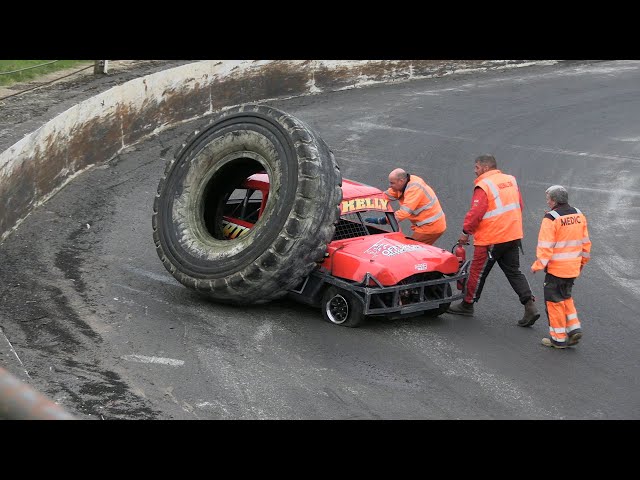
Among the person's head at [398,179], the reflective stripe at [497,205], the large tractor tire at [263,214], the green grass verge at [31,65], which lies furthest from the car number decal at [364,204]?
the green grass verge at [31,65]

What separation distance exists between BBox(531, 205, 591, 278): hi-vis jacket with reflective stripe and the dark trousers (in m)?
0.66

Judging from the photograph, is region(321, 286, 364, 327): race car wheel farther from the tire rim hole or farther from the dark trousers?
the tire rim hole

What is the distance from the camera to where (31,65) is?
1817 centimetres

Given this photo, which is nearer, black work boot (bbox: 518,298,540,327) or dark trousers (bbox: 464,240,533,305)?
black work boot (bbox: 518,298,540,327)

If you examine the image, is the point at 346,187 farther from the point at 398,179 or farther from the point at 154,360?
the point at 154,360

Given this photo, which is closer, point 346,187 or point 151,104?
point 346,187

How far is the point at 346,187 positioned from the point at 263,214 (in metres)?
1.28

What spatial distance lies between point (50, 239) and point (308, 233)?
13.8 feet

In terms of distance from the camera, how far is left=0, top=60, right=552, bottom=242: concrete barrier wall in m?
12.6

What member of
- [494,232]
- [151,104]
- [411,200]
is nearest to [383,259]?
[411,200]

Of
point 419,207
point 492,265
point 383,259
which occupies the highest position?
point 419,207

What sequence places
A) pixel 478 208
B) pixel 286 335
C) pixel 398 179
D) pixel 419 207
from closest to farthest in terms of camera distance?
pixel 286 335
pixel 478 208
pixel 398 179
pixel 419 207

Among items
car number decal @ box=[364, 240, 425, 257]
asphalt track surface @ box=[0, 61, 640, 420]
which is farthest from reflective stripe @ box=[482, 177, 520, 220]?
asphalt track surface @ box=[0, 61, 640, 420]

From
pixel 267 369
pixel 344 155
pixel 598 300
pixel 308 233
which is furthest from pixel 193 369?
pixel 344 155
